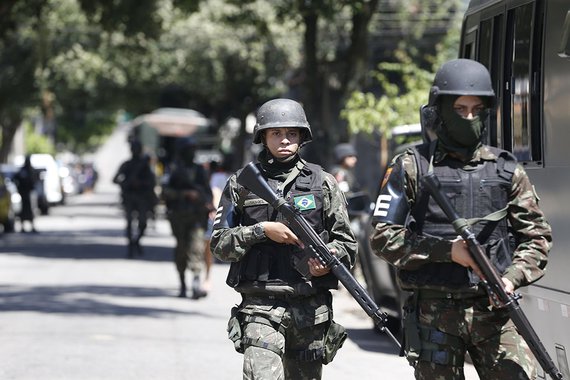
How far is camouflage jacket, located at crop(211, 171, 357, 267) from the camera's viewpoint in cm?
615

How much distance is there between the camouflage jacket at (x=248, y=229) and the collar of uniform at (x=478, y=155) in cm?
94

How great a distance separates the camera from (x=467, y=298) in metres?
5.30

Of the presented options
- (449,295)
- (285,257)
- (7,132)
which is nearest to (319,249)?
(285,257)

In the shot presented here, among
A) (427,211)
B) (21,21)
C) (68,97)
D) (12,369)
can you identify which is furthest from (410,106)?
(68,97)

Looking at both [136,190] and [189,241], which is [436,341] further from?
[136,190]

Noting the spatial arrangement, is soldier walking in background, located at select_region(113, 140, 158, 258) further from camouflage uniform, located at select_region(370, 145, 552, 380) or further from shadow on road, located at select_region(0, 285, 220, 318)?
camouflage uniform, located at select_region(370, 145, 552, 380)

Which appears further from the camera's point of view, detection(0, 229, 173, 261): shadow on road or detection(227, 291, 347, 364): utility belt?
detection(0, 229, 173, 261): shadow on road

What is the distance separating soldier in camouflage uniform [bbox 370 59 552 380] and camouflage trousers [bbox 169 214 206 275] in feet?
32.8

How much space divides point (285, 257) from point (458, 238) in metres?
1.25

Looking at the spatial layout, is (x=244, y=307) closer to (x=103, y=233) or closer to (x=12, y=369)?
(x=12, y=369)

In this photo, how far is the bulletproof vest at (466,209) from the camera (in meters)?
5.28

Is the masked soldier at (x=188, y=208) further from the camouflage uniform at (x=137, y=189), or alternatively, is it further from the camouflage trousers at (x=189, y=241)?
the camouflage uniform at (x=137, y=189)

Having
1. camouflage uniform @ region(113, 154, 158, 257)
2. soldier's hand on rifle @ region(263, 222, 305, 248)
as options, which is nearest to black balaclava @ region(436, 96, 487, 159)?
soldier's hand on rifle @ region(263, 222, 305, 248)

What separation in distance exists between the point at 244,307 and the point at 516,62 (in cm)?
241
